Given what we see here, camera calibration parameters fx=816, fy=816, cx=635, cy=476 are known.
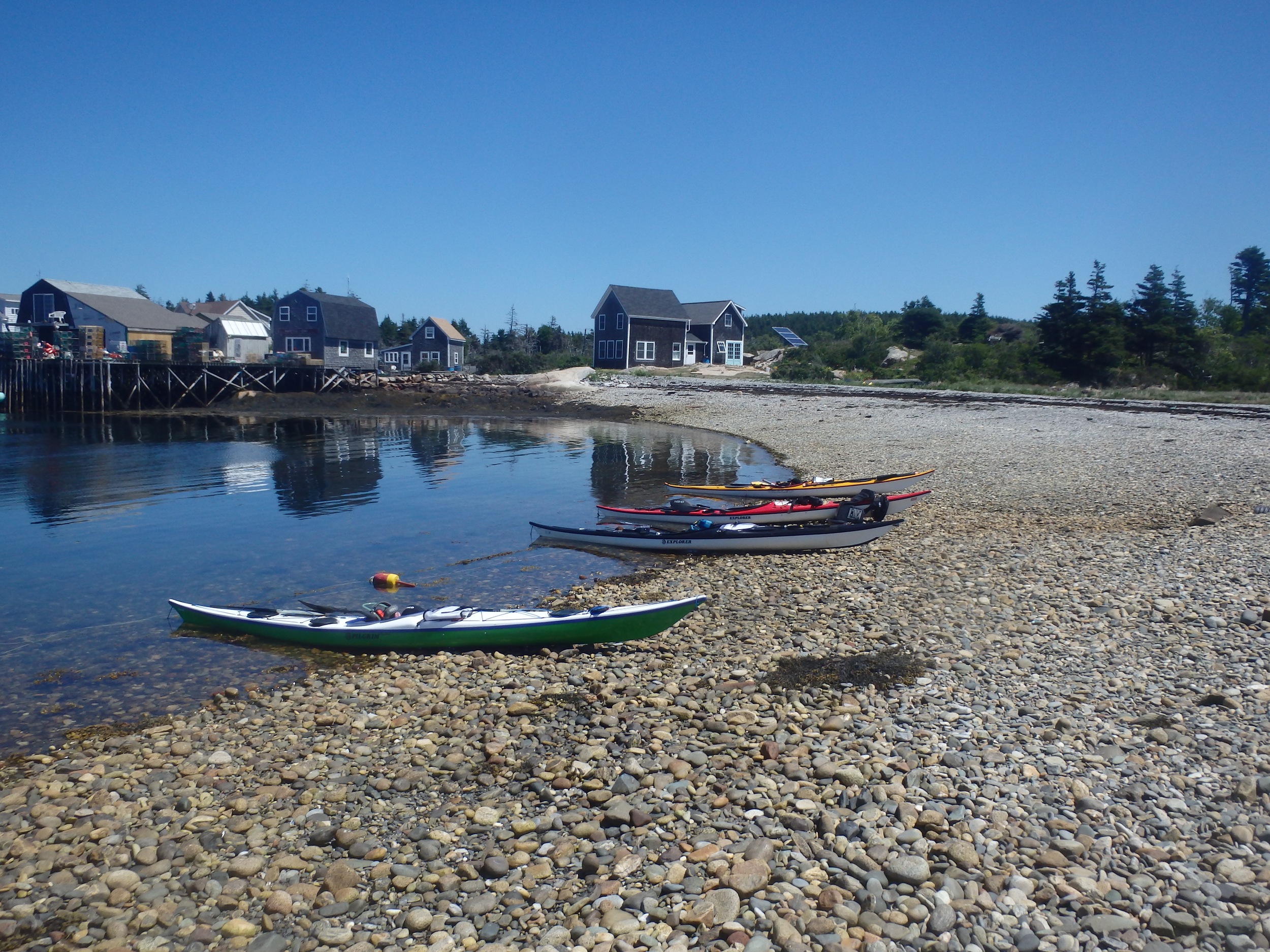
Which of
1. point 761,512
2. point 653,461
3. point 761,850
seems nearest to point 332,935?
point 761,850

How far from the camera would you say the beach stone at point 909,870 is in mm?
5203

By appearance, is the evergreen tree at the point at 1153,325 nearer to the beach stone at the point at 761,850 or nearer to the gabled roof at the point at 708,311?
the gabled roof at the point at 708,311

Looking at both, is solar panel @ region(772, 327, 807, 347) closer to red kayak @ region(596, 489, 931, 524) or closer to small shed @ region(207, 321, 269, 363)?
small shed @ region(207, 321, 269, 363)

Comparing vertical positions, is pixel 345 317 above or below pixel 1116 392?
above

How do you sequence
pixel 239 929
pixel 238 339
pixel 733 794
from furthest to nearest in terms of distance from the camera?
pixel 238 339
pixel 733 794
pixel 239 929

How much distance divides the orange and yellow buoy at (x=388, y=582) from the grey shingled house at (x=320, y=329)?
58562 millimetres

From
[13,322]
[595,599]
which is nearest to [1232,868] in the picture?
[595,599]

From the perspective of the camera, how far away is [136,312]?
65.9 metres

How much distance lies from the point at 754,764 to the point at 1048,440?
2425 cm

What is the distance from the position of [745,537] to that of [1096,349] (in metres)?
43.3

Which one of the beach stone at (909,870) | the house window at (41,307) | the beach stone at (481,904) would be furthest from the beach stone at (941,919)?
the house window at (41,307)

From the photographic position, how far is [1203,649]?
27.8 feet

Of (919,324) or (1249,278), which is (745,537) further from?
(1249,278)

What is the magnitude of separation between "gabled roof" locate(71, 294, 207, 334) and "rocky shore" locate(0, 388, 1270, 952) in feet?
218
